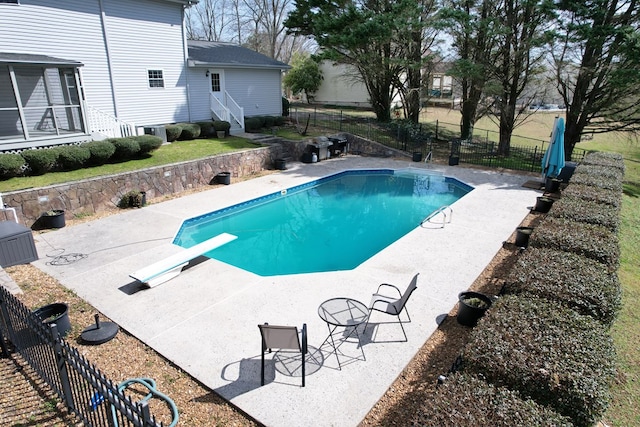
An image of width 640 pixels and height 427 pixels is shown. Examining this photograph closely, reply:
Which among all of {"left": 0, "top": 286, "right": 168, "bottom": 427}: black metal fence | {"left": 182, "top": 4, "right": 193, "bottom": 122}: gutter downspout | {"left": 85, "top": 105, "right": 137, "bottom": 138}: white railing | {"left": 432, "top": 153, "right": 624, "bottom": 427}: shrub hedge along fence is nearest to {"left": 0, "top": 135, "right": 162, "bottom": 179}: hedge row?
{"left": 85, "top": 105, "right": 137, "bottom": 138}: white railing

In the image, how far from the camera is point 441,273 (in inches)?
311

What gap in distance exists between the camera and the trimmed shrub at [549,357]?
328 centimetres

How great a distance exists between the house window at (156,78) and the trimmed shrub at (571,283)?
17.5 m

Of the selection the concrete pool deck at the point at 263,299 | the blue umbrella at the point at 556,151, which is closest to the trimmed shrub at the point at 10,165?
the concrete pool deck at the point at 263,299

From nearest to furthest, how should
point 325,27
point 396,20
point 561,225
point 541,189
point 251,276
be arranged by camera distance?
point 561,225
point 251,276
point 541,189
point 396,20
point 325,27

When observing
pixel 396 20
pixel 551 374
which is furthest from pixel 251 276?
pixel 396 20

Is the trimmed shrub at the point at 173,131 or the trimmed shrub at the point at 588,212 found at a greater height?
the trimmed shrub at the point at 173,131

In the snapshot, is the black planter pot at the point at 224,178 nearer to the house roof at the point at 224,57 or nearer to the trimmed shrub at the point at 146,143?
the trimmed shrub at the point at 146,143

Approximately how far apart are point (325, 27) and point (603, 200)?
16.8 metres

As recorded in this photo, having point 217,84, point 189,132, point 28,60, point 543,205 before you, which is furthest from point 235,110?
point 543,205

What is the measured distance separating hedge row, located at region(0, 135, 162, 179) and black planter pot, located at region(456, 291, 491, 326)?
1196 cm

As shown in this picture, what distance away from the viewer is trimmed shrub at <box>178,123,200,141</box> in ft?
57.6

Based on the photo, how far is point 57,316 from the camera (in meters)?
5.91

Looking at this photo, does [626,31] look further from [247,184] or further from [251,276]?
[251,276]
